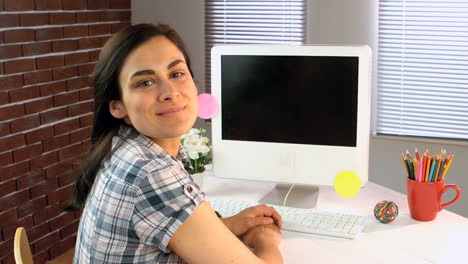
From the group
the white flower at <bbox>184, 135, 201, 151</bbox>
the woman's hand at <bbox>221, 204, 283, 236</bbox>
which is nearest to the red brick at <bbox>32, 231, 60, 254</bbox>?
the white flower at <bbox>184, 135, 201, 151</bbox>

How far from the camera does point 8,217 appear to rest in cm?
296

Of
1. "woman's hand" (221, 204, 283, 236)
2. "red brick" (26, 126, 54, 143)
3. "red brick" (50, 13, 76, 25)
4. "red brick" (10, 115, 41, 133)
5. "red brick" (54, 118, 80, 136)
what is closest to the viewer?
"woman's hand" (221, 204, 283, 236)

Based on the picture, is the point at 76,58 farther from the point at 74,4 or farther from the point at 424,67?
the point at 424,67

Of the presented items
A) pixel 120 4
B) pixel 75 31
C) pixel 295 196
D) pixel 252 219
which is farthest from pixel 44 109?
pixel 252 219

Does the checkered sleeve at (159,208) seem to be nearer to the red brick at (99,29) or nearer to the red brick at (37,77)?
the red brick at (37,77)

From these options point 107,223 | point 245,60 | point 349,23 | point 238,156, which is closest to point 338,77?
point 245,60

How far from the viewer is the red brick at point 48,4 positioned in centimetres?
305

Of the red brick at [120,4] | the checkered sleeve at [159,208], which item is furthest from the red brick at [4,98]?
the checkered sleeve at [159,208]

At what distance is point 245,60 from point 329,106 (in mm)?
305

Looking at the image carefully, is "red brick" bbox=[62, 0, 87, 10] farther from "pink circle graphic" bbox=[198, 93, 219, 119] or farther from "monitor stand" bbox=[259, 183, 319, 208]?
"monitor stand" bbox=[259, 183, 319, 208]

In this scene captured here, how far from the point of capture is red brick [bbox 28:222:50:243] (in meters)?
3.13

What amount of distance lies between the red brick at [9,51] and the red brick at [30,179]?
0.60 meters

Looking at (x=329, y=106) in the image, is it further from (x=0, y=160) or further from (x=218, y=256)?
(x=0, y=160)

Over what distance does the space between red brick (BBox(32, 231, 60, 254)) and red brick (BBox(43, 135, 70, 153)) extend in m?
0.48
